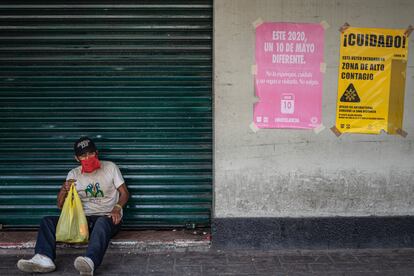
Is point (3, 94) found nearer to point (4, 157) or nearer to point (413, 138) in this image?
point (4, 157)

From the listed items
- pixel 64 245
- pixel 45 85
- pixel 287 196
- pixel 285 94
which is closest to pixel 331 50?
pixel 285 94

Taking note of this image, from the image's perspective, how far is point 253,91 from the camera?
4.72 metres

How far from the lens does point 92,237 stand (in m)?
4.20

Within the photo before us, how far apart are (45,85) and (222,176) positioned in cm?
219

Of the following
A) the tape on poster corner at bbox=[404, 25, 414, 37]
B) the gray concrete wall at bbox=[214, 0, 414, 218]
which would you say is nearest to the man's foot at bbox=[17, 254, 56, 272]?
the gray concrete wall at bbox=[214, 0, 414, 218]

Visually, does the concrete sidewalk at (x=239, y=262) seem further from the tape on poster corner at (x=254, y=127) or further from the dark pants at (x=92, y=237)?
the tape on poster corner at (x=254, y=127)

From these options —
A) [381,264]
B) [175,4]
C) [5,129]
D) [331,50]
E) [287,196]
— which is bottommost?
[381,264]

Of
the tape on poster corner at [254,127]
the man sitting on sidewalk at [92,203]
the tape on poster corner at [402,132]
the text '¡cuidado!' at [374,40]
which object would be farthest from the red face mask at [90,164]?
the tape on poster corner at [402,132]

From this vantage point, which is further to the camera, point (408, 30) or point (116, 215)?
point (408, 30)

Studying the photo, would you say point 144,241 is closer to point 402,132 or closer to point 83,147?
point 83,147

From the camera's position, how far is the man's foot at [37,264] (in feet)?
13.3

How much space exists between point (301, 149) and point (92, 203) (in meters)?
2.26

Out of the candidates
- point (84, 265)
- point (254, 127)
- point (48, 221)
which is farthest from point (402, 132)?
point (48, 221)

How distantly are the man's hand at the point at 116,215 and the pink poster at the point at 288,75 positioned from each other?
1.70 meters
